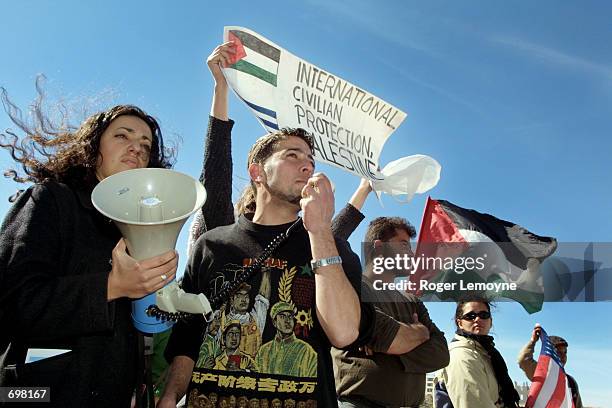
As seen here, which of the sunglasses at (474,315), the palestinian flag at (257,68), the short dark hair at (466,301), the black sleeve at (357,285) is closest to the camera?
the black sleeve at (357,285)

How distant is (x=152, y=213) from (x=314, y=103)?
2.87 metres

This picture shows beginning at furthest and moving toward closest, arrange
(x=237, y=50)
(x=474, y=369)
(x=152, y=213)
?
(x=474, y=369), (x=237, y=50), (x=152, y=213)

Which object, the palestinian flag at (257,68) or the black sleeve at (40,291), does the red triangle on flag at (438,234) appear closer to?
the palestinian flag at (257,68)

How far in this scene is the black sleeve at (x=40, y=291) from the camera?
82.3 inches

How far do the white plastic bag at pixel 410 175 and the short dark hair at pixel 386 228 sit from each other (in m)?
0.25

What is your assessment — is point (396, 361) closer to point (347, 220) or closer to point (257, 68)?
point (347, 220)

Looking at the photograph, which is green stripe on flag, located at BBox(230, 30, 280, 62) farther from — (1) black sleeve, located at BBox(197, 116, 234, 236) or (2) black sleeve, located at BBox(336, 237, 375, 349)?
(2) black sleeve, located at BBox(336, 237, 375, 349)

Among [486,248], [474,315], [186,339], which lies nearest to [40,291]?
[186,339]

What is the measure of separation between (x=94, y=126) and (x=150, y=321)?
1.02 meters

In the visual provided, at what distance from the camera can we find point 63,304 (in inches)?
83.0

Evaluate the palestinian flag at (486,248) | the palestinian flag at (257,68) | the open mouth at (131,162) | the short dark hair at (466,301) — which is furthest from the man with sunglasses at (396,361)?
the palestinian flag at (486,248)

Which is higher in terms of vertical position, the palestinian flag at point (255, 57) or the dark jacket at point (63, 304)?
the palestinian flag at point (255, 57)

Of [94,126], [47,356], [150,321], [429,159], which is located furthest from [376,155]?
[47,356]

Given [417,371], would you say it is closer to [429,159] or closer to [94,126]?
[429,159]
